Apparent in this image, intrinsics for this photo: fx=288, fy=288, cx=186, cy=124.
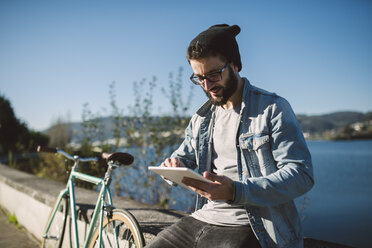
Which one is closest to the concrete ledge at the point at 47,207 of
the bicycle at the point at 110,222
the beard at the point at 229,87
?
the bicycle at the point at 110,222

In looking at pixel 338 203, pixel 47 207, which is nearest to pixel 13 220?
pixel 47 207

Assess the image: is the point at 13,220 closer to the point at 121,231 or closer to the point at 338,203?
the point at 121,231

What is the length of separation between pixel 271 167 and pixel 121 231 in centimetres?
137

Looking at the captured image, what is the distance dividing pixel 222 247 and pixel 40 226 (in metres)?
3.56

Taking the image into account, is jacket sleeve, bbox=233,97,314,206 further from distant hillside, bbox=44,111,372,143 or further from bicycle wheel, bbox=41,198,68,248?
bicycle wheel, bbox=41,198,68,248

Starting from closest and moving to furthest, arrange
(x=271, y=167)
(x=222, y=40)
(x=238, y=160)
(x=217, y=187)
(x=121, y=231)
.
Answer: (x=217, y=187) → (x=271, y=167) → (x=238, y=160) → (x=222, y=40) → (x=121, y=231)

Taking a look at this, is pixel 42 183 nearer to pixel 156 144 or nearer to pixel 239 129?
pixel 156 144

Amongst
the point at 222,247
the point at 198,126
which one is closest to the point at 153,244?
the point at 222,247

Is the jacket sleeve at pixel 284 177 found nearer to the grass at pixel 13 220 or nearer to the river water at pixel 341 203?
the river water at pixel 341 203

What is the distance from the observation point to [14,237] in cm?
437

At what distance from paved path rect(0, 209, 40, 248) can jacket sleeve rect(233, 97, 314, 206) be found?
3829 millimetres

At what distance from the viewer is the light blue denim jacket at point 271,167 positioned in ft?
4.52

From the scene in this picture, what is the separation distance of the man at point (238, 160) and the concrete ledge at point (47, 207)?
628 mm

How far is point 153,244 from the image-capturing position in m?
1.72
